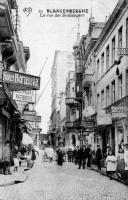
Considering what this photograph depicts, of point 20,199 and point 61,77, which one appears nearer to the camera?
point 20,199

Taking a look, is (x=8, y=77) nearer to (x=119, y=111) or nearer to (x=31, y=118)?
(x=119, y=111)

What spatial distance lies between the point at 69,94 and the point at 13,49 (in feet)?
143

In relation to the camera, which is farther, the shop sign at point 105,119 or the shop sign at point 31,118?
the shop sign at point 31,118

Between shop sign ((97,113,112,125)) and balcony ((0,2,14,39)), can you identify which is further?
shop sign ((97,113,112,125))

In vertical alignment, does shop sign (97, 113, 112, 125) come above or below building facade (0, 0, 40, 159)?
below

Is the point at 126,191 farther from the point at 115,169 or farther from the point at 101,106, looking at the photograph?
the point at 101,106

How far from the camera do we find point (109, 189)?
15539mm

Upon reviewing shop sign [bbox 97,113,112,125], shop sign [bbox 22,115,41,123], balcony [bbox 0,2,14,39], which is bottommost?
shop sign [bbox 97,113,112,125]

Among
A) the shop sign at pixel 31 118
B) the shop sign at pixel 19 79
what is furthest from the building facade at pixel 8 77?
the shop sign at pixel 31 118

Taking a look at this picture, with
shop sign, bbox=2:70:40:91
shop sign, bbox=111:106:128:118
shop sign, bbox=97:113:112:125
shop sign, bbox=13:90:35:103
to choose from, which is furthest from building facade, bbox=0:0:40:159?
shop sign, bbox=97:113:112:125

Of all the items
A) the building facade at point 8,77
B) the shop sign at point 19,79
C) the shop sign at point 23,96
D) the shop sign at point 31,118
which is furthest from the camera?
the shop sign at point 31,118

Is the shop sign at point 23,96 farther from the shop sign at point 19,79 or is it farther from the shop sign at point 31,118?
the shop sign at point 31,118

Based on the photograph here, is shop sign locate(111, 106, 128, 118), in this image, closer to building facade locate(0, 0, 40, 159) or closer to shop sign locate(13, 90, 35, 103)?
shop sign locate(13, 90, 35, 103)

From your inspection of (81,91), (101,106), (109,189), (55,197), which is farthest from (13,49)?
(81,91)
